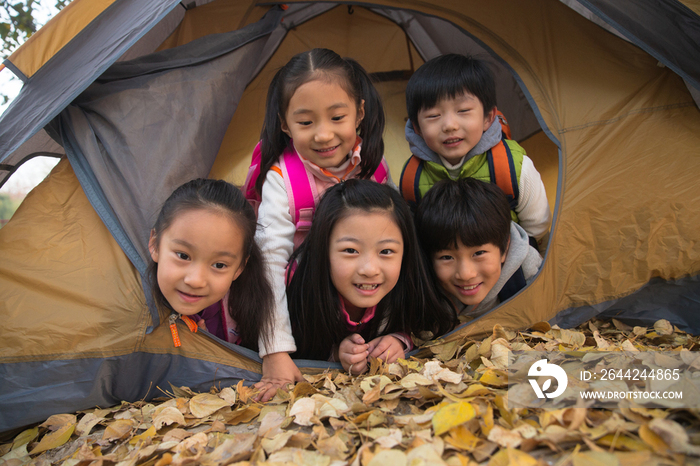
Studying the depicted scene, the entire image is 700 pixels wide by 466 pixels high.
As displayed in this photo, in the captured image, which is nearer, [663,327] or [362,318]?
[362,318]

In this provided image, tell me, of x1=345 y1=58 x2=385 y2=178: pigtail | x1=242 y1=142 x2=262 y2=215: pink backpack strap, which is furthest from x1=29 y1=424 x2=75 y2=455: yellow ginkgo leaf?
x1=345 y1=58 x2=385 y2=178: pigtail

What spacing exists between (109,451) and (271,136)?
115 cm

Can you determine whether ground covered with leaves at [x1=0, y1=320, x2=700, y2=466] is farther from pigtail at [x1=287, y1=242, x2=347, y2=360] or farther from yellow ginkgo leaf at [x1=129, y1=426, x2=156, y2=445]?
pigtail at [x1=287, y1=242, x2=347, y2=360]

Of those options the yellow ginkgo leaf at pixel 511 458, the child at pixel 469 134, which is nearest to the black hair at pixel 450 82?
the child at pixel 469 134

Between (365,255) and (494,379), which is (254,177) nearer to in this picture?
(365,255)

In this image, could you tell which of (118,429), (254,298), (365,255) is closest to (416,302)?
(365,255)

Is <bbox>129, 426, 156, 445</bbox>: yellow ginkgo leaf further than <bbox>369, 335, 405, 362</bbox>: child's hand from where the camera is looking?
No

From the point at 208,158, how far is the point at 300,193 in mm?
490

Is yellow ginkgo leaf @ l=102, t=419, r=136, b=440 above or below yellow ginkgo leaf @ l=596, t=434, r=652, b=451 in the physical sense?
below

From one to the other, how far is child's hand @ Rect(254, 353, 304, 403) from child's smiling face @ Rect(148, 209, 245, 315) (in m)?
0.28

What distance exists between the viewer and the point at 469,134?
1948 millimetres

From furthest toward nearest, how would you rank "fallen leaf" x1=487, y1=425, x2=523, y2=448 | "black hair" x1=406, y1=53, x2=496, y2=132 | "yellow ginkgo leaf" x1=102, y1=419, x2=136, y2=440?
"black hair" x1=406, y1=53, x2=496, y2=132
"yellow ginkgo leaf" x1=102, y1=419, x2=136, y2=440
"fallen leaf" x1=487, y1=425, x2=523, y2=448

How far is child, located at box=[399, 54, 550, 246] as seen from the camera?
6.36 feet

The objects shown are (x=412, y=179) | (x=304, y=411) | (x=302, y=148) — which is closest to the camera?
(x=304, y=411)
